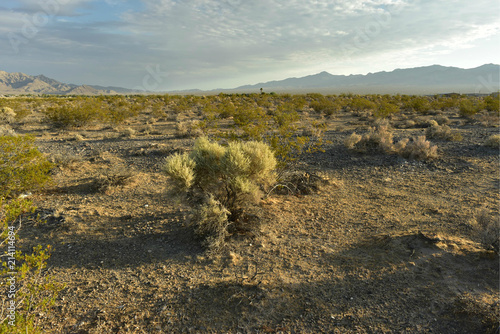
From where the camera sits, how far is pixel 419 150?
388 inches

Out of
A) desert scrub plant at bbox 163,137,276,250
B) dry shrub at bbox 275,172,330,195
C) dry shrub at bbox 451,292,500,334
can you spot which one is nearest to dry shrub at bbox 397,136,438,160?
dry shrub at bbox 275,172,330,195

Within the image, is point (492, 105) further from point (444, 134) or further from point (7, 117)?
point (7, 117)

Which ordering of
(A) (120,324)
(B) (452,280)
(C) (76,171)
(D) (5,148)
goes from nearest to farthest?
(A) (120,324), (B) (452,280), (D) (5,148), (C) (76,171)

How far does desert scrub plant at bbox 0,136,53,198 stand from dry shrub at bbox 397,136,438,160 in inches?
483

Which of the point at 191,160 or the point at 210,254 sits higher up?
the point at 191,160

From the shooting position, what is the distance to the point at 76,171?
30.1 ft

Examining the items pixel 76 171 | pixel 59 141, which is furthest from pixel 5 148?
pixel 59 141

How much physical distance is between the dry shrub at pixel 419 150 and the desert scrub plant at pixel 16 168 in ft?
40.2

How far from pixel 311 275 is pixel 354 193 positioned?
393 cm

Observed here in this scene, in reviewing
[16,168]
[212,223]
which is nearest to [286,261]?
[212,223]

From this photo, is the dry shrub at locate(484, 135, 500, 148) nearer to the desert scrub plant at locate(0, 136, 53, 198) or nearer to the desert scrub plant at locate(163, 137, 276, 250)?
the desert scrub plant at locate(163, 137, 276, 250)

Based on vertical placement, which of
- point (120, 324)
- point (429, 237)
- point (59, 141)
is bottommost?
point (120, 324)

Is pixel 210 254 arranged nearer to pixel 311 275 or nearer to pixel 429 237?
pixel 311 275

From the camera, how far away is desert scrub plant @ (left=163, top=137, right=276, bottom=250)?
4.96 meters
